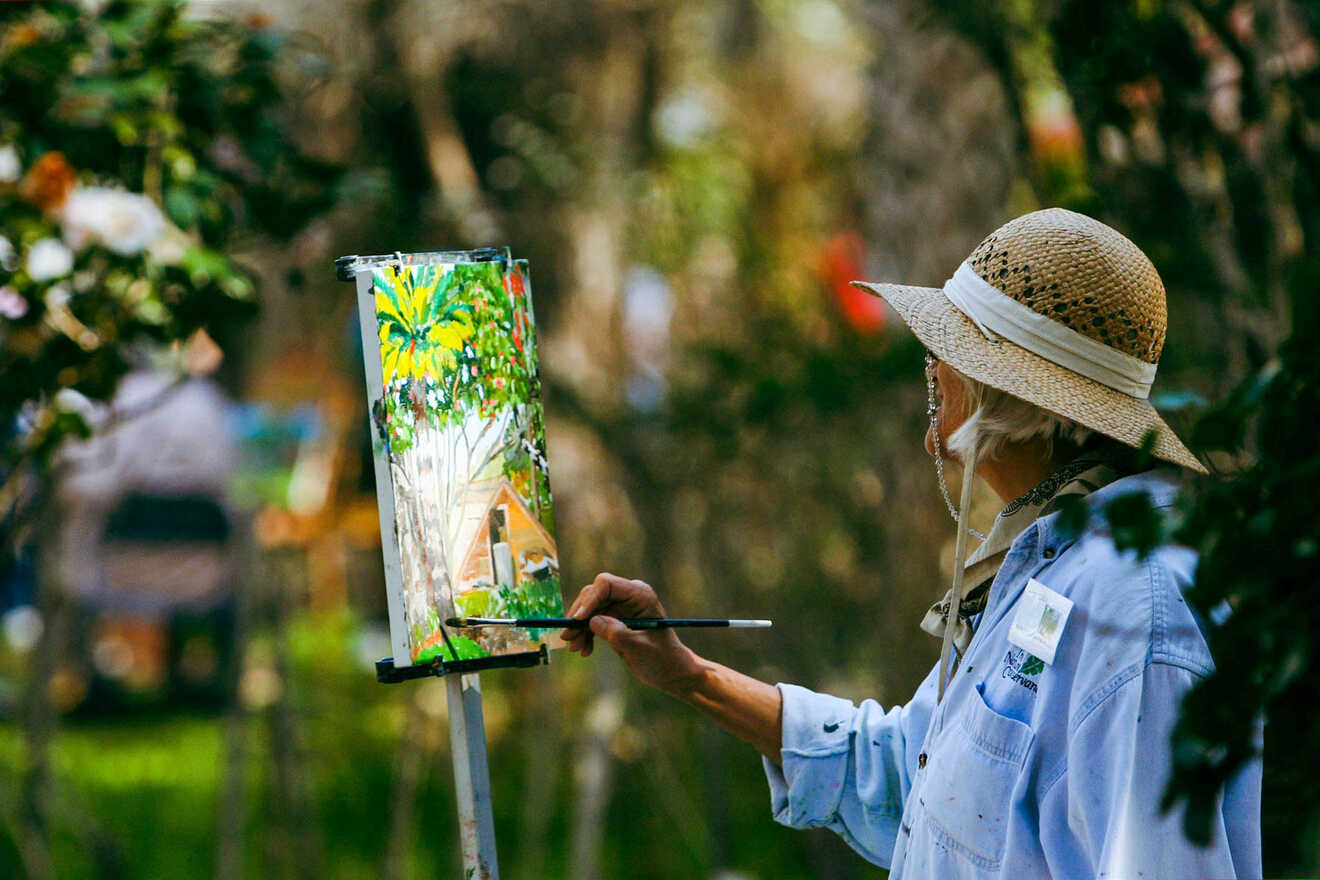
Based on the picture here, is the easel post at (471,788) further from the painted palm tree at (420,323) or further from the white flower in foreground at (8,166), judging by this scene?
the white flower in foreground at (8,166)

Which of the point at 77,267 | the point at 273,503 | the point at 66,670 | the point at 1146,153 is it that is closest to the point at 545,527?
the point at 77,267

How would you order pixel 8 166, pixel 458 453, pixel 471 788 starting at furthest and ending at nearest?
pixel 8 166, pixel 458 453, pixel 471 788

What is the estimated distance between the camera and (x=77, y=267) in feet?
7.22

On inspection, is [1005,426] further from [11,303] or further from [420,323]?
[11,303]

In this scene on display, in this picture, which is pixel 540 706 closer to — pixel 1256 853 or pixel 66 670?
pixel 1256 853

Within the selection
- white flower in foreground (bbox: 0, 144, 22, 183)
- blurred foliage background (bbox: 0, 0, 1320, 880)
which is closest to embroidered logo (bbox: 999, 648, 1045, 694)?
blurred foliage background (bbox: 0, 0, 1320, 880)

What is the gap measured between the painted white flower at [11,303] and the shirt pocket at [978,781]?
166cm

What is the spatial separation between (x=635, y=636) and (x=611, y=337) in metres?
3.02

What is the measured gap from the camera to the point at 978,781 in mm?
1306

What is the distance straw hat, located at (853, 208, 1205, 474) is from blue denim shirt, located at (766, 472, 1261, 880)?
0.32 ft

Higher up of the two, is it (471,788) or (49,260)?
(49,260)

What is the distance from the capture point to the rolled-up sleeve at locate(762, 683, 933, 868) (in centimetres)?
161

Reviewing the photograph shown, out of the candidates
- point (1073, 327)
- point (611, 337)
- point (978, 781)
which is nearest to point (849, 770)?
point (978, 781)

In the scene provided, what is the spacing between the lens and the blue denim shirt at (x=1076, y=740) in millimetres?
1180
